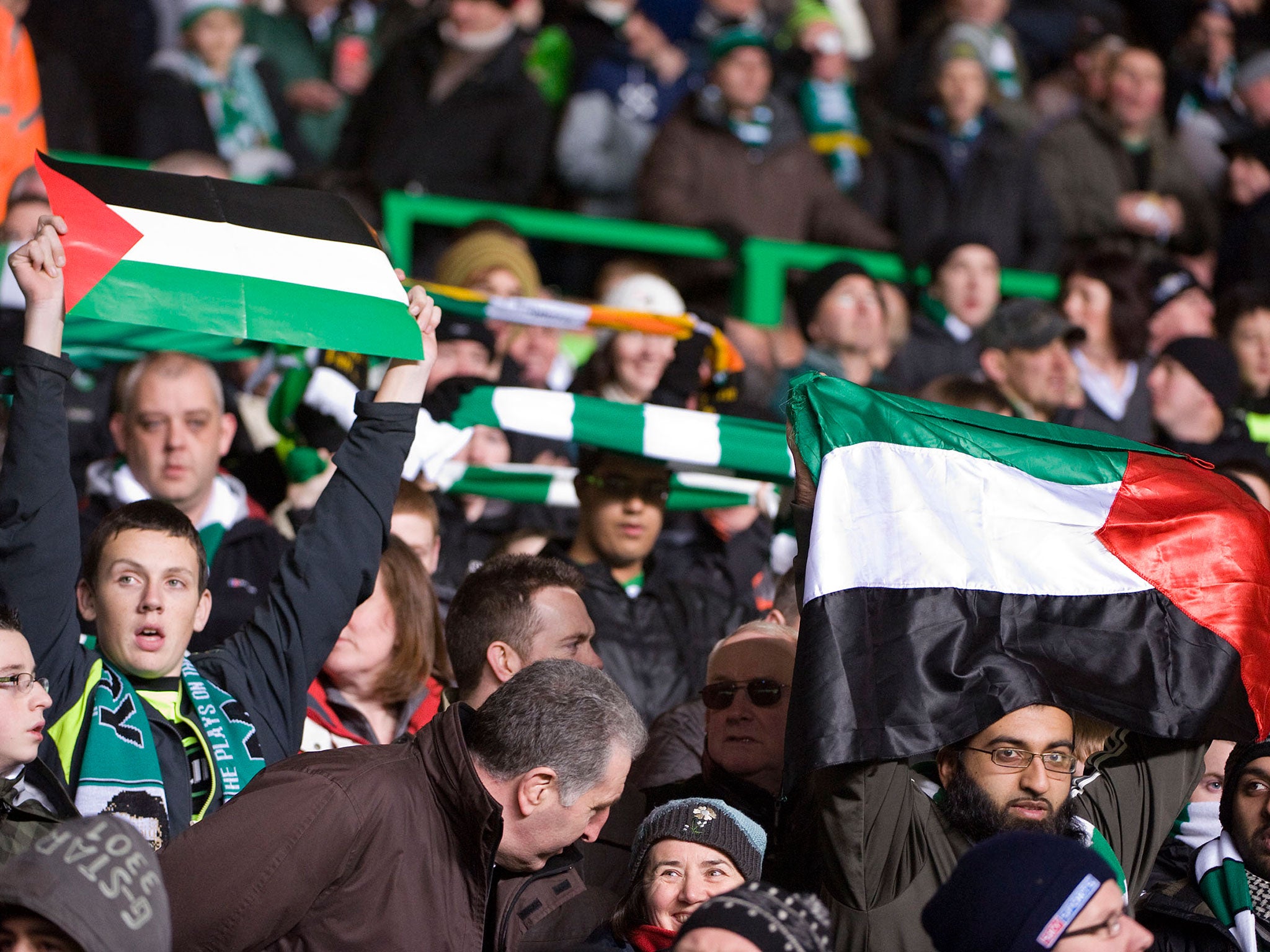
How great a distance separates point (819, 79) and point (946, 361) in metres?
2.62

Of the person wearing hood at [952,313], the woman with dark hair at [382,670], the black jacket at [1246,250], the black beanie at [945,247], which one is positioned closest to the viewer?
the woman with dark hair at [382,670]

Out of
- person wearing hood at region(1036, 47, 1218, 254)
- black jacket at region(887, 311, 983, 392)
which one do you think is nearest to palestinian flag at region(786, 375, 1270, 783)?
black jacket at region(887, 311, 983, 392)

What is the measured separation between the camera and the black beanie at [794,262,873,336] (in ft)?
27.2

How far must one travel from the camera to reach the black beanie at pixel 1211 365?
7.68 meters

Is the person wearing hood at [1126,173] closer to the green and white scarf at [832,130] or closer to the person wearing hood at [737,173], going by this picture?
the green and white scarf at [832,130]

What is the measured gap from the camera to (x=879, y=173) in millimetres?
10234

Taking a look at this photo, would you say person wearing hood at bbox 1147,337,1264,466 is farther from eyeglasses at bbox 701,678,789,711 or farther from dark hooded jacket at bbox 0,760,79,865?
dark hooded jacket at bbox 0,760,79,865

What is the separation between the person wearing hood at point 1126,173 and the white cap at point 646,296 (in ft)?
12.3

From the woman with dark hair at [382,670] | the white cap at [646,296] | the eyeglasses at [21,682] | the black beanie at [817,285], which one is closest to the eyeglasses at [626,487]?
the woman with dark hair at [382,670]

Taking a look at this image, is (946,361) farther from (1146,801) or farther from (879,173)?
(1146,801)

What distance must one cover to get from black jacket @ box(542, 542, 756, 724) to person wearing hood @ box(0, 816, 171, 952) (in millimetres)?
2707

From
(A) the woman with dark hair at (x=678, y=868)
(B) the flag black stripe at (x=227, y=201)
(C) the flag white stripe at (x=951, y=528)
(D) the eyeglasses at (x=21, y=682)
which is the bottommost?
(A) the woman with dark hair at (x=678, y=868)

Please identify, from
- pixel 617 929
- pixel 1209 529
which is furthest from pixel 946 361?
pixel 617 929

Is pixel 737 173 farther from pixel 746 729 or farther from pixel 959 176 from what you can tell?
pixel 746 729
